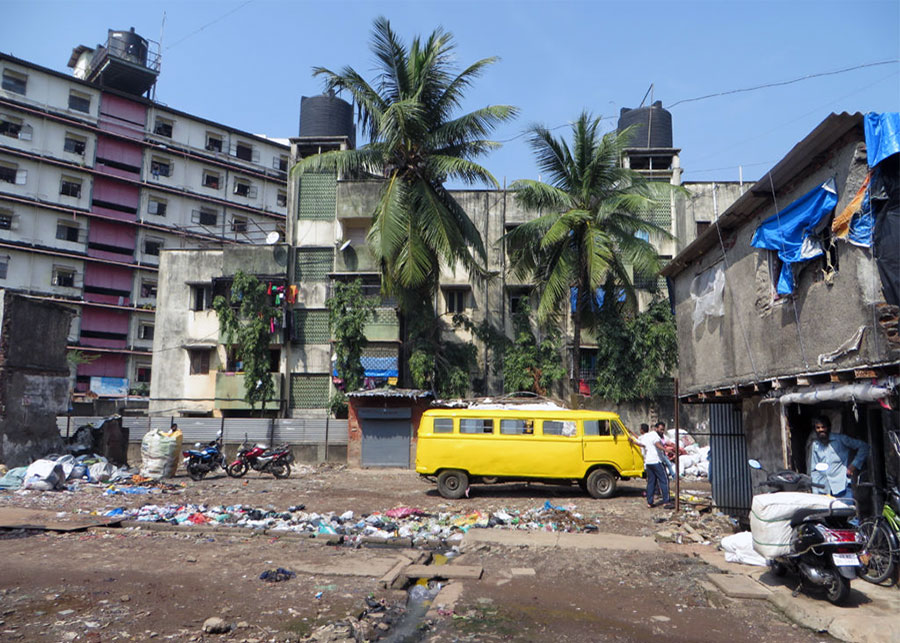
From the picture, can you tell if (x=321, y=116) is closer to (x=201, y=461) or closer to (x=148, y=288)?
(x=148, y=288)

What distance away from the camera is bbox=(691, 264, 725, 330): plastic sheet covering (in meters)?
11.9

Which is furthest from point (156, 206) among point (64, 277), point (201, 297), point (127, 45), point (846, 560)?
point (846, 560)

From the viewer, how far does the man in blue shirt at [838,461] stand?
290 inches

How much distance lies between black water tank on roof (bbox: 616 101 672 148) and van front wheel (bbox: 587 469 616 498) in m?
22.6

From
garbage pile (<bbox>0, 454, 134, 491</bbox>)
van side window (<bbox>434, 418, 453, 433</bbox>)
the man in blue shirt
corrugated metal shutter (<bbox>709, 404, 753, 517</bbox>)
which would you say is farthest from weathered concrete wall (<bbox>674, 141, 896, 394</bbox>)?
garbage pile (<bbox>0, 454, 134, 491</bbox>)

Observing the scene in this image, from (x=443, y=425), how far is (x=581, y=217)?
30.4 ft

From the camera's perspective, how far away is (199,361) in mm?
29094

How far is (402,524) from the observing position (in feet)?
36.2

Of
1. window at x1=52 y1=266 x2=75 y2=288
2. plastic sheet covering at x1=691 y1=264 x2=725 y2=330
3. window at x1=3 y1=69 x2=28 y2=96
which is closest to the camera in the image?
plastic sheet covering at x1=691 y1=264 x2=725 y2=330

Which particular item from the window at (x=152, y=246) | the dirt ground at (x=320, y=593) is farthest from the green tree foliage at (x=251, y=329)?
the window at (x=152, y=246)

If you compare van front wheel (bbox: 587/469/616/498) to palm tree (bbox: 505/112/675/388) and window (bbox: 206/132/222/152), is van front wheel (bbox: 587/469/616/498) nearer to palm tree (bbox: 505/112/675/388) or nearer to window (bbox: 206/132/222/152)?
palm tree (bbox: 505/112/675/388)

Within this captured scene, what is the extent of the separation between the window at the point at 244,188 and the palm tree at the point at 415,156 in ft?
95.9

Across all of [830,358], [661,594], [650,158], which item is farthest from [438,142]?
[661,594]

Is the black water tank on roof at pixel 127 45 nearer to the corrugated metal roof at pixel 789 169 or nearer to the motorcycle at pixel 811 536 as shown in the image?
the corrugated metal roof at pixel 789 169
